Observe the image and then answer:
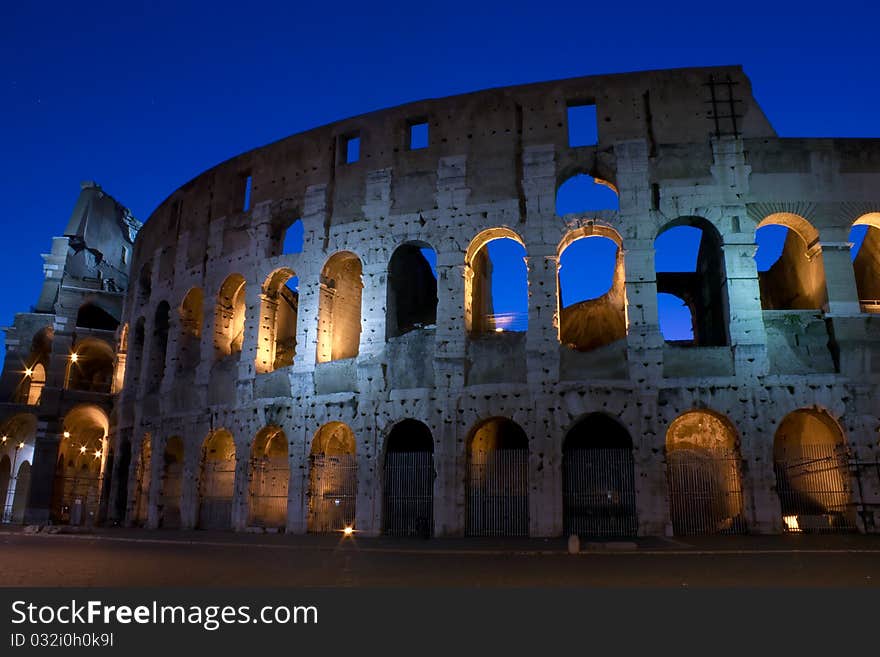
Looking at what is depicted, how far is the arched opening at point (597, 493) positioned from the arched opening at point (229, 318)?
10.9 metres

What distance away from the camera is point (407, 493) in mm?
16891

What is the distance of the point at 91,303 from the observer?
29.1 m

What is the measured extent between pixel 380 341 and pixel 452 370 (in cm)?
216

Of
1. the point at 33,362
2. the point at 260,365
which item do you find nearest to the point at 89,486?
the point at 33,362

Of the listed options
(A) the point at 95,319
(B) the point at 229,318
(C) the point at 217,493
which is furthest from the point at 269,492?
(A) the point at 95,319

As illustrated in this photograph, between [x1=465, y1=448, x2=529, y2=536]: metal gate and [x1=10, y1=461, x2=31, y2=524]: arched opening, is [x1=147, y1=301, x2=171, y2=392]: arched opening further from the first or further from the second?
[x1=465, y1=448, x2=529, y2=536]: metal gate

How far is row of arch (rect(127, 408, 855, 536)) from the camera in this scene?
50.8 ft

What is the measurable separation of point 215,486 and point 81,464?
487 inches

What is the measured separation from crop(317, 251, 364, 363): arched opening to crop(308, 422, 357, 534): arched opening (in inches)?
91.5

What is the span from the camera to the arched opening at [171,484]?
70.0 ft

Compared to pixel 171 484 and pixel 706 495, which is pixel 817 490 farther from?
pixel 171 484

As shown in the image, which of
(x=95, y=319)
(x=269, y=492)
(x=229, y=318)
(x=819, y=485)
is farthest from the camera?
(x=95, y=319)

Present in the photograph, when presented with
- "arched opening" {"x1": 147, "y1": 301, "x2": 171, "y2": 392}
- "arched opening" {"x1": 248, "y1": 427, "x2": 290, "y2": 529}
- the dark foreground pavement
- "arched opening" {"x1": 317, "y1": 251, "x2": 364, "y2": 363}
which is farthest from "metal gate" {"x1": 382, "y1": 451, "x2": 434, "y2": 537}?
"arched opening" {"x1": 147, "y1": 301, "x2": 171, "y2": 392}

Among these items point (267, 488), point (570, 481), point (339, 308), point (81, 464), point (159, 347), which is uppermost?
point (339, 308)
